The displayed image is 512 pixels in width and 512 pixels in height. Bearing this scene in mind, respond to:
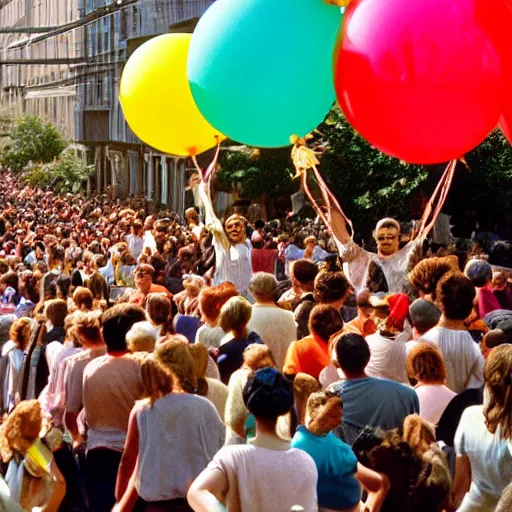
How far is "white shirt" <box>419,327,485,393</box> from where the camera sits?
291 inches

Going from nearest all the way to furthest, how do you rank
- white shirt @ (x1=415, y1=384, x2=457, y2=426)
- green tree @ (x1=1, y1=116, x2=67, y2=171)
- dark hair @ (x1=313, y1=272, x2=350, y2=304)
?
white shirt @ (x1=415, y1=384, x2=457, y2=426) → dark hair @ (x1=313, y1=272, x2=350, y2=304) → green tree @ (x1=1, y1=116, x2=67, y2=171)

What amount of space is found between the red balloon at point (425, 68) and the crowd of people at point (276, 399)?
100 cm

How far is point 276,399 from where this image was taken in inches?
212

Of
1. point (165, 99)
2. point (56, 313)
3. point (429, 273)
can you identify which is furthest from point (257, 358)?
point (56, 313)

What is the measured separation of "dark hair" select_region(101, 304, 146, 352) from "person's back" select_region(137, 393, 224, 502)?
44.9 inches

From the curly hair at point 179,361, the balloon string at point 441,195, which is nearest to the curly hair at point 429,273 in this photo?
the balloon string at point 441,195

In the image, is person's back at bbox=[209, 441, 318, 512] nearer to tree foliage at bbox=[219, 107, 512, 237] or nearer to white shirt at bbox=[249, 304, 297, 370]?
white shirt at bbox=[249, 304, 297, 370]

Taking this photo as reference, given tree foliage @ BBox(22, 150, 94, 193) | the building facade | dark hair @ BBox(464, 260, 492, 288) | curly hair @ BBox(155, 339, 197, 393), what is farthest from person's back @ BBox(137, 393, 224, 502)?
tree foliage @ BBox(22, 150, 94, 193)

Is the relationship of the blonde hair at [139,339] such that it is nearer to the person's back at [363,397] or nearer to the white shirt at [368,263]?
the person's back at [363,397]

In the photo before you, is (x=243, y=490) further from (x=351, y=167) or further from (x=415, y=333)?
(x=351, y=167)

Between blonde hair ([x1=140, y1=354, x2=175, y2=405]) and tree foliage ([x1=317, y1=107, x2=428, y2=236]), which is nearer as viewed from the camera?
blonde hair ([x1=140, y1=354, x2=175, y2=405])

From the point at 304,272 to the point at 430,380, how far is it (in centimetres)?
338

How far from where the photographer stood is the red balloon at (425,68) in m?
6.59

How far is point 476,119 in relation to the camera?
6.79m
